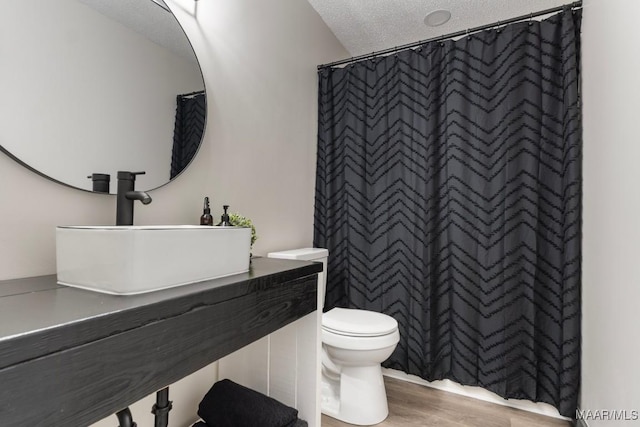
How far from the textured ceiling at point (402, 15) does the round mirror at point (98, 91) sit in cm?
135

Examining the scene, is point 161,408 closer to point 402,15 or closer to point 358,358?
point 358,358

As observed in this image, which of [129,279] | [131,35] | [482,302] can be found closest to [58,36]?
[131,35]

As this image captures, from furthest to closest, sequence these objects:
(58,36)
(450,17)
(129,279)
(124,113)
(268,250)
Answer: (450,17), (268,250), (124,113), (58,36), (129,279)

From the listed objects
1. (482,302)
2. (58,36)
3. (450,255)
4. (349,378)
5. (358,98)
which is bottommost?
(349,378)

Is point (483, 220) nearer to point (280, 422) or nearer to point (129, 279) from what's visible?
point (280, 422)

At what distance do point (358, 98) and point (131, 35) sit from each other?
1.46 meters

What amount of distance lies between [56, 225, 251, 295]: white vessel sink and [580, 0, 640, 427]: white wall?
1308 millimetres

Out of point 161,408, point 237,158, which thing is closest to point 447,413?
point 161,408

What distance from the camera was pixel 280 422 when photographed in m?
1.18

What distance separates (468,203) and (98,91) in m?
1.83

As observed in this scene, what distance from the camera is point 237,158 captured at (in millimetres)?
1591

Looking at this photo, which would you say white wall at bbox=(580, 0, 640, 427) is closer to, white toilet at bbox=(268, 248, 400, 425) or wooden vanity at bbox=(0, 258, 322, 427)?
white toilet at bbox=(268, 248, 400, 425)

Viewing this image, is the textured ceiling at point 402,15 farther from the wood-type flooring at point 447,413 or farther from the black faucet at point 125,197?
the wood-type flooring at point 447,413

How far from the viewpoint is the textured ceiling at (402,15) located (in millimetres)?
2102
